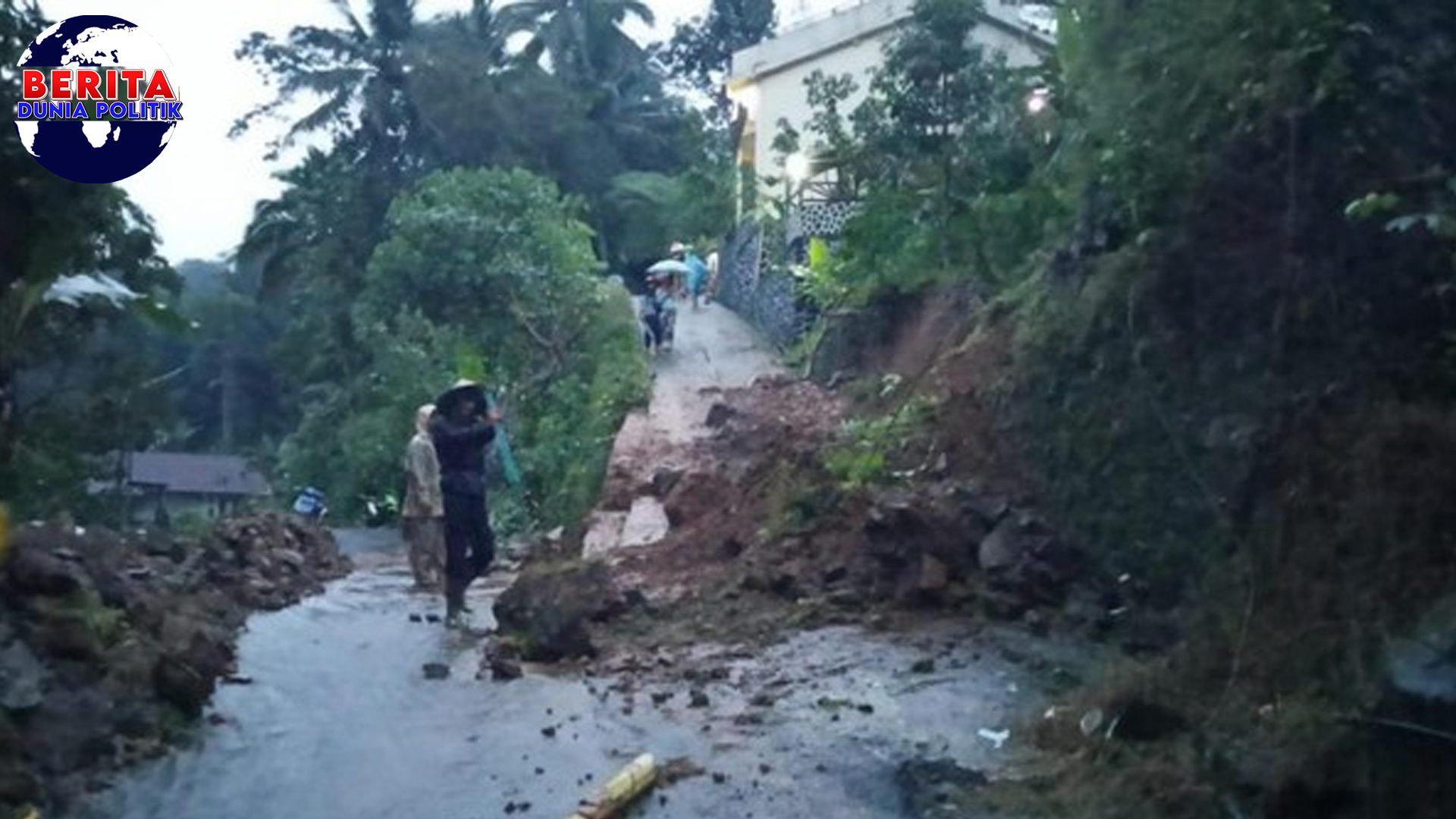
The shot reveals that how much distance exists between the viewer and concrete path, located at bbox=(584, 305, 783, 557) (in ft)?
54.3

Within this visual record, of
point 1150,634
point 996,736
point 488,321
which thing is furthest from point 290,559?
point 488,321

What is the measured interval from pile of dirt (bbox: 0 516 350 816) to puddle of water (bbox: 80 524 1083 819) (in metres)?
0.23

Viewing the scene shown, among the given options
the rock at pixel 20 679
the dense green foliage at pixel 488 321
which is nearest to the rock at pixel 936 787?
the rock at pixel 20 679

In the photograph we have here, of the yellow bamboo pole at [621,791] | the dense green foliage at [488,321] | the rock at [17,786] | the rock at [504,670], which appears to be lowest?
the yellow bamboo pole at [621,791]

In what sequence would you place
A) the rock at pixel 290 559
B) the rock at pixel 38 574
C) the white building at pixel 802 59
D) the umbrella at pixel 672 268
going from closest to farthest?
1. the rock at pixel 38 574
2. the rock at pixel 290 559
3. the umbrella at pixel 672 268
4. the white building at pixel 802 59

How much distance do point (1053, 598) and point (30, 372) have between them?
14388 millimetres

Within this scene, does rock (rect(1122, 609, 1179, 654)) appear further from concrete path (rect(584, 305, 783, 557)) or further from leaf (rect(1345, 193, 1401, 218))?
concrete path (rect(584, 305, 783, 557))

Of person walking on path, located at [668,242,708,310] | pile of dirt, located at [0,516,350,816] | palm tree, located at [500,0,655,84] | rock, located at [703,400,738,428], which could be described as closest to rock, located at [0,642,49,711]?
pile of dirt, located at [0,516,350,816]

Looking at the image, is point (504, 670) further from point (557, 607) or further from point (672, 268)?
point (672, 268)

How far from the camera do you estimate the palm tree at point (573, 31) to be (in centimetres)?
4500

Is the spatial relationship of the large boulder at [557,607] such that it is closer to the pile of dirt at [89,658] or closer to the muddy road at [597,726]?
the muddy road at [597,726]

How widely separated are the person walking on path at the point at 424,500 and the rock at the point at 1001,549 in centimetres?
441

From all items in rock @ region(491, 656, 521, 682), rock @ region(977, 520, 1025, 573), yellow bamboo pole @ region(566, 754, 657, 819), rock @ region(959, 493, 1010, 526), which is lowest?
yellow bamboo pole @ region(566, 754, 657, 819)

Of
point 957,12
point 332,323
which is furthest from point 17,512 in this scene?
point 332,323
